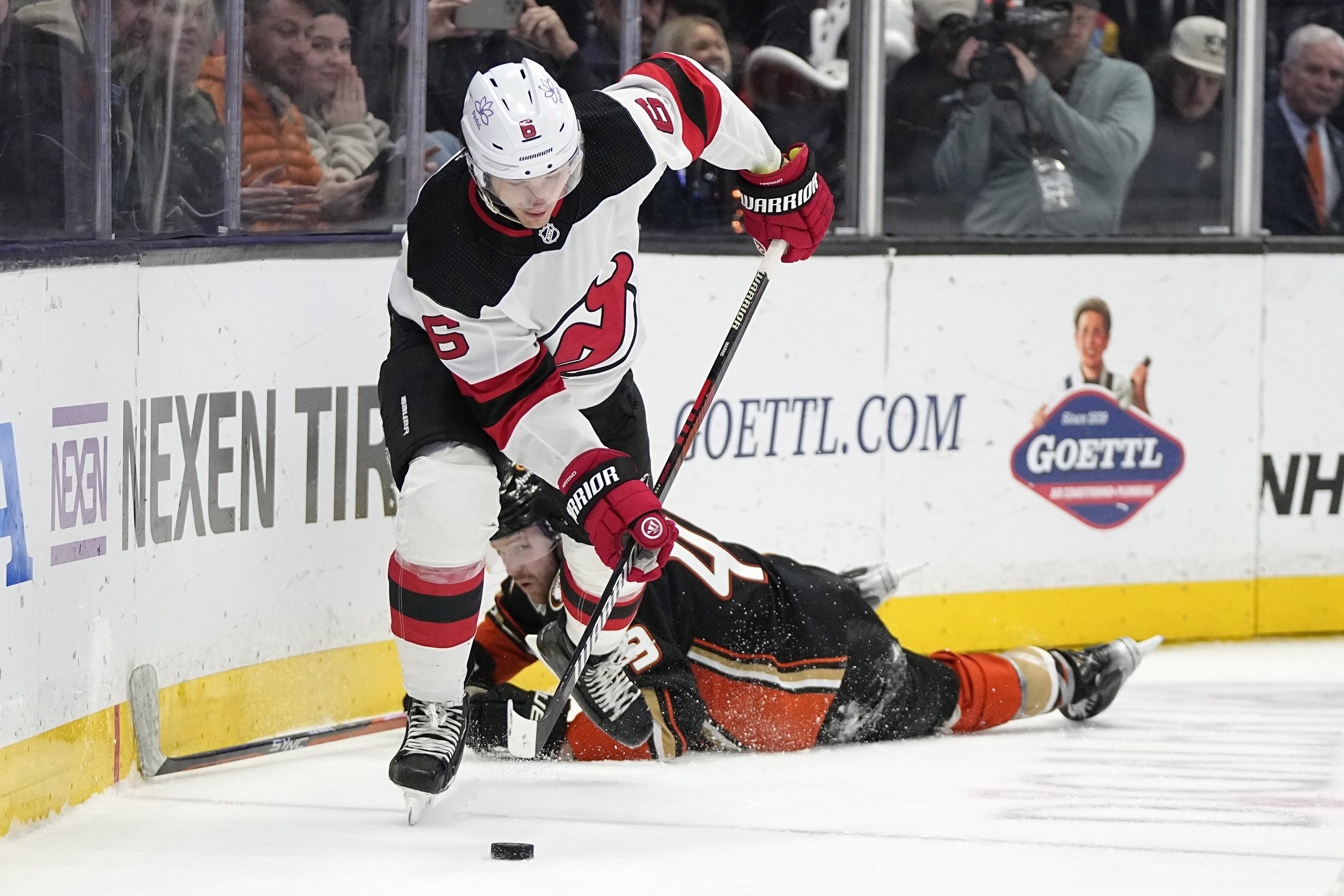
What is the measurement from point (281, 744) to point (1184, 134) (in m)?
2.76

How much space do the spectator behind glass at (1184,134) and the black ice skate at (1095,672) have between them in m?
1.37

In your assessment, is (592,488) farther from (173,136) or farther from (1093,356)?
(1093,356)

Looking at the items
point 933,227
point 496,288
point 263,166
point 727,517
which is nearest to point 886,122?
point 933,227

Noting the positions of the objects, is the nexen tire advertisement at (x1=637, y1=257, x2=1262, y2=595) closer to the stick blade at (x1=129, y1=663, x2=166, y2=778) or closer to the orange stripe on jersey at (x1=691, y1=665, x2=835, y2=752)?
the orange stripe on jersey at (x1=691, y1=665, x2=835, y2=752)

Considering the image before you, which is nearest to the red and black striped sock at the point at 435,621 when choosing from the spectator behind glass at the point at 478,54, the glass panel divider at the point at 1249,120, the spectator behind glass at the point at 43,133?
the spectator behind glass at the point at 43,133

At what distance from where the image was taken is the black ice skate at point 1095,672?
12.4 feet

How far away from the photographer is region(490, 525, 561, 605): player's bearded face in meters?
3.33

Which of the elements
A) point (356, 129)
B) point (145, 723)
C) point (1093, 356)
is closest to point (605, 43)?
point (356, 129)

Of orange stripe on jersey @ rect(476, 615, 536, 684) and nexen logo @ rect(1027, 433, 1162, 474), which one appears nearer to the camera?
orange stripe on jersey @ rect(476, 615, 536, 684)

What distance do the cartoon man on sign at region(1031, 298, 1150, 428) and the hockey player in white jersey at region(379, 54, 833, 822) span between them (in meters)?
1.76

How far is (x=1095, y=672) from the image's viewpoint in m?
3.79

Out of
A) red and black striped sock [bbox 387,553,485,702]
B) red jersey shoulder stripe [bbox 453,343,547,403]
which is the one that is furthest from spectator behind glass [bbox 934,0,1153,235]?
red and black striped sock [bbox 387,553,485,702]

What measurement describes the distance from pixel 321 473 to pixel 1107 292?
2044 mm

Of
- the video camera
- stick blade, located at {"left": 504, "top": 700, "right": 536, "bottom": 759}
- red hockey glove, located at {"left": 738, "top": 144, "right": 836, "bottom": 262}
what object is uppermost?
the video camera
